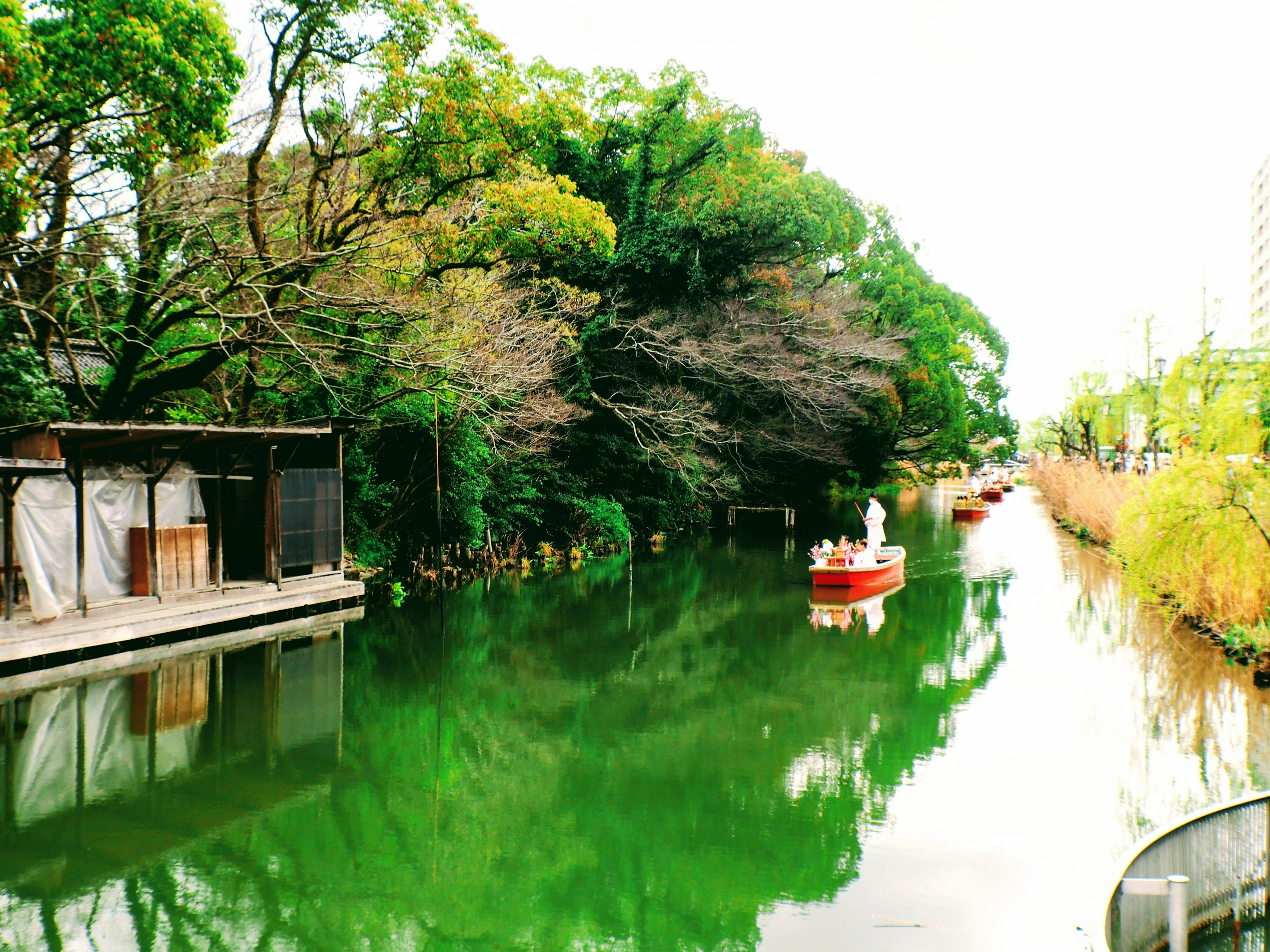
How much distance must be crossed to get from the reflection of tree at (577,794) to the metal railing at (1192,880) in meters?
2.44

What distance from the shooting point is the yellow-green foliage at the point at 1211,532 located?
39.5ft

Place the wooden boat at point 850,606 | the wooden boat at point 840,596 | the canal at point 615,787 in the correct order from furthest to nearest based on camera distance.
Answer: the wooden boat at point 840,596 → the wooden boat at point 850,606 → the canal at point 615,787

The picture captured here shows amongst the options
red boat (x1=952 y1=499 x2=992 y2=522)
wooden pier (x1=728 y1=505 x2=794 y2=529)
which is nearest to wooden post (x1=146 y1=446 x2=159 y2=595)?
wooden pier (x1=728 y1=505 x2=794 y2=529)

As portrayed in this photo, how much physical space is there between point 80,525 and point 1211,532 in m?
14.8

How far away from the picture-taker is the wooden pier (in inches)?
1538

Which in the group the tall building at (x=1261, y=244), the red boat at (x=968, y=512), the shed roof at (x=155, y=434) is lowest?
the red boat at (x=968, y=512)

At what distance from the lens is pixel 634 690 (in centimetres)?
1251

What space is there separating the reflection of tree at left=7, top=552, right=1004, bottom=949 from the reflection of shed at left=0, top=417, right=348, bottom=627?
8.50 ft

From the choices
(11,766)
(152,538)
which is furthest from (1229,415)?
(152,538)

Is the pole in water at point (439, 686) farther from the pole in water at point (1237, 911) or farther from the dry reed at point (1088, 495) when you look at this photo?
the dry reed at point (1088, 495)

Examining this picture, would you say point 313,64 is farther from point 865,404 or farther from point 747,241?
point 865,404

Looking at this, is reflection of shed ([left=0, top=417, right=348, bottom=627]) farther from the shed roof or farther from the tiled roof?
the tiled roof

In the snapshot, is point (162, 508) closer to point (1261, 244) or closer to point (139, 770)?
point (139, 770)

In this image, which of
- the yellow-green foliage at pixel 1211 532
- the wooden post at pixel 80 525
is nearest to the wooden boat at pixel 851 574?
the yellow-green foliage at pixel 1211 532
